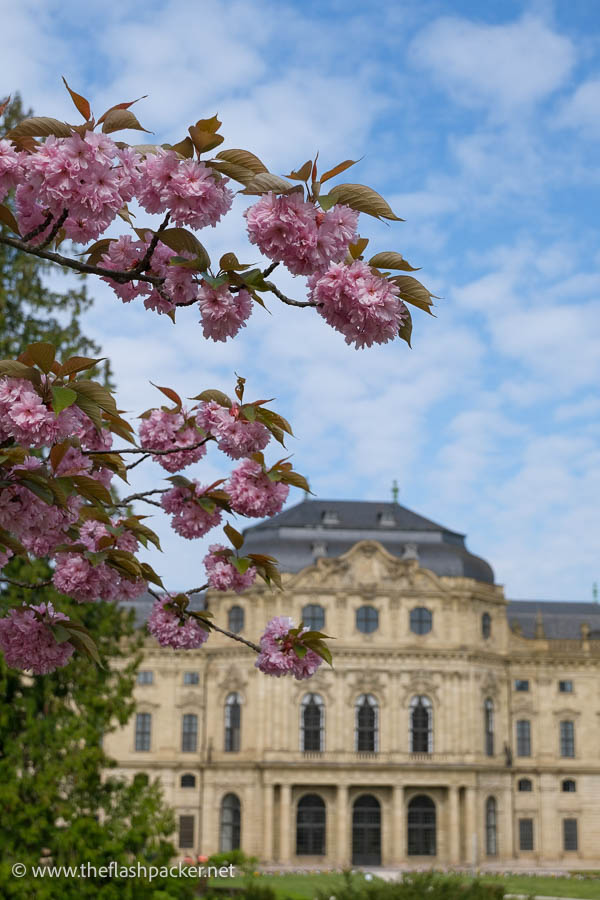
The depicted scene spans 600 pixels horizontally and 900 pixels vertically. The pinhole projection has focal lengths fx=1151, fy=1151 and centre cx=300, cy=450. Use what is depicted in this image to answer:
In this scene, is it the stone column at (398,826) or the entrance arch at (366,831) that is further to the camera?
the entrance arch at (366,831)

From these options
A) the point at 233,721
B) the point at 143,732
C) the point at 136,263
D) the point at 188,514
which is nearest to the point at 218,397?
the point at 136,263

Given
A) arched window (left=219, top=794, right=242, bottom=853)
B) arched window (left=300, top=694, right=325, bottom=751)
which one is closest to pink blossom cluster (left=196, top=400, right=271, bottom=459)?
arched window (left=300, top=694, right=325, bottom=751)

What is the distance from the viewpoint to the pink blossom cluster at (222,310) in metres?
6.12

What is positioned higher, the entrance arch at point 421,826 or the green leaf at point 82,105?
the green leaf at point 82,105

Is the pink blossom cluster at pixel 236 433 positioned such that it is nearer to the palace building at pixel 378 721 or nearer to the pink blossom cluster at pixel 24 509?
the pink blossom cluster at pixel 24 509

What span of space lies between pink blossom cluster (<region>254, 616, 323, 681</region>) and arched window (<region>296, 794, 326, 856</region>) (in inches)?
1989

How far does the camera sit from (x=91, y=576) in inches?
327

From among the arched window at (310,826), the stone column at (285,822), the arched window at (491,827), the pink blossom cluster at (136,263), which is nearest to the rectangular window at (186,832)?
the stone column at (285,822)

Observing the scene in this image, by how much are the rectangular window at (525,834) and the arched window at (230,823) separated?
14.7 m

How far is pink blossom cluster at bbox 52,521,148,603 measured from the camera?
823 cm

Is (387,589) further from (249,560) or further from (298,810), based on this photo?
(249,560)

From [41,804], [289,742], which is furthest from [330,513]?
[41,804]

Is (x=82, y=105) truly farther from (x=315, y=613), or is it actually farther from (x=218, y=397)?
(x=315, y=613)

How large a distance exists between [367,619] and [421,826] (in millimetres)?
10473
